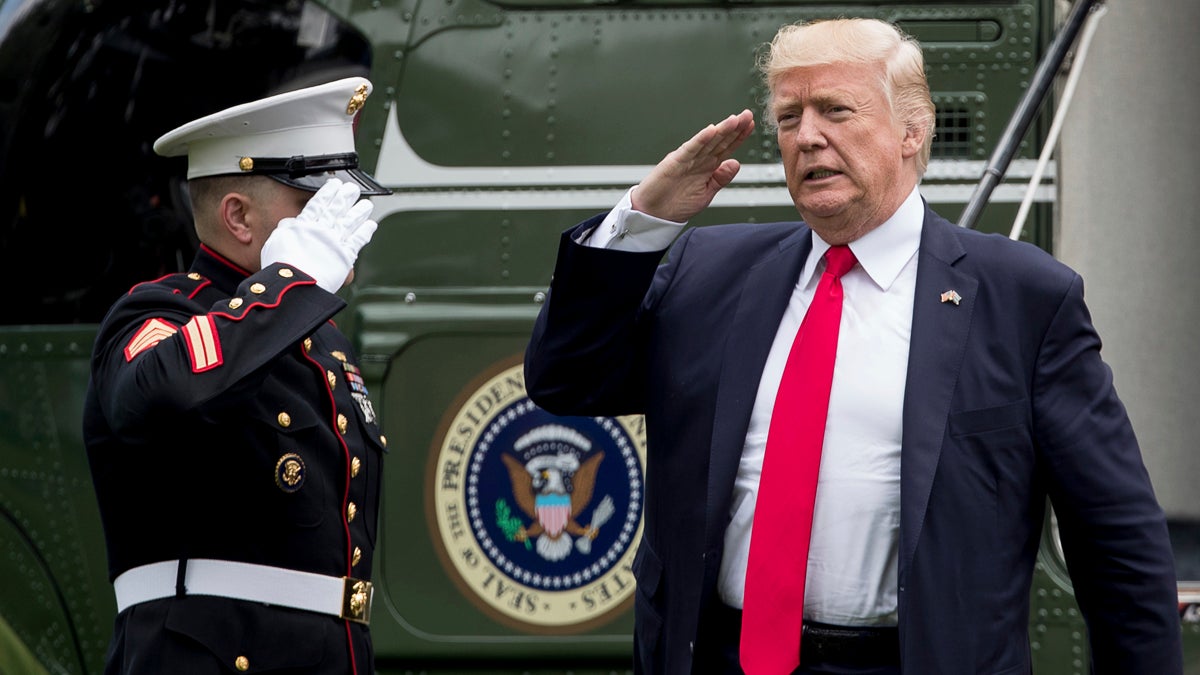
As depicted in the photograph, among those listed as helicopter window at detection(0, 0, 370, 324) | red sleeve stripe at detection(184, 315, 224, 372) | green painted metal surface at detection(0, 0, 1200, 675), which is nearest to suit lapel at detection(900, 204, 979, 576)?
red sleeve stripe at detection(184, 315, 224, 372)

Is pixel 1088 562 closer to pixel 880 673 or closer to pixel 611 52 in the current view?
pixel 880 673

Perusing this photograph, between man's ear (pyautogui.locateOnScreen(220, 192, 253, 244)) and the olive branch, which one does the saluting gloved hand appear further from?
the olive branch

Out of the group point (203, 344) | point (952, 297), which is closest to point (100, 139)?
point (203, 344)

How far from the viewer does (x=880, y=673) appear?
6.29 feet

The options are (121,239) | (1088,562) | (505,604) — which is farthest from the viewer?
(121,239)

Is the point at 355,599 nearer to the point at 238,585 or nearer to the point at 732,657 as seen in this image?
the point at 238,585

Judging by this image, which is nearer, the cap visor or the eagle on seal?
the cap visor

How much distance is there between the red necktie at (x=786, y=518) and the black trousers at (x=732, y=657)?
0.03 metres

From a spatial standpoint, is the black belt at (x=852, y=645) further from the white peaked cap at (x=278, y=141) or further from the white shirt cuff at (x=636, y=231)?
the white peaked cap at (x=278, y=141)

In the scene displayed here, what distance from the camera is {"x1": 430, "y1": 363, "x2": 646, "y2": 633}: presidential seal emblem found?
3.26 meters

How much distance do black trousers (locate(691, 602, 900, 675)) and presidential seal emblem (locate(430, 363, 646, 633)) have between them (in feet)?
4.08

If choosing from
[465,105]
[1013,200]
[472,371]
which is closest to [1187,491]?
[1013,200]

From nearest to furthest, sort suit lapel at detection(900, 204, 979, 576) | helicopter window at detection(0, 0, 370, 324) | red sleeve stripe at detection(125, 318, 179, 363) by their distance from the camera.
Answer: suit lapel at detection(900, 204, 979, 576), red sleeve stripe at detection(125, 318, 179, 363), helicopter window at detection(0, 0, 370, 324)

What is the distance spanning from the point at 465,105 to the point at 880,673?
6.37 ft
